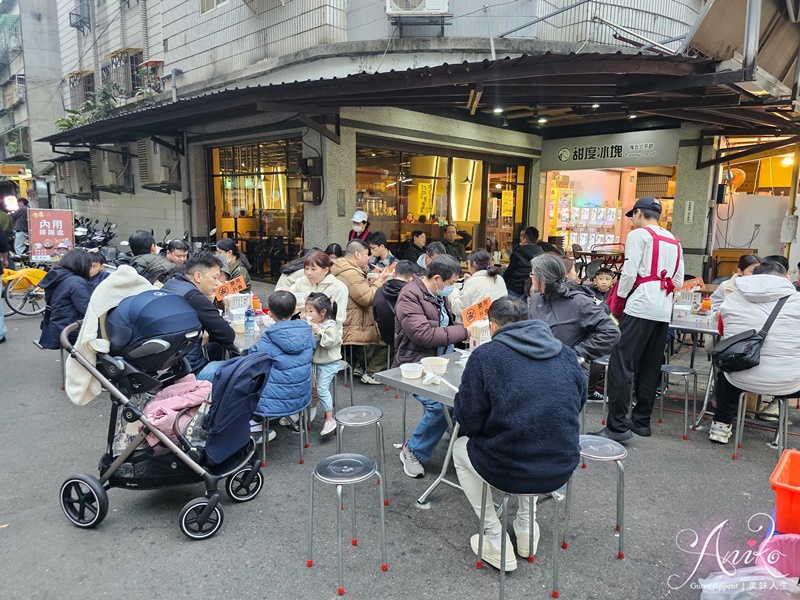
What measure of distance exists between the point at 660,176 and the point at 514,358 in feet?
56.0

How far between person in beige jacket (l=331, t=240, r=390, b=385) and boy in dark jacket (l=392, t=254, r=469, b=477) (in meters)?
1.50

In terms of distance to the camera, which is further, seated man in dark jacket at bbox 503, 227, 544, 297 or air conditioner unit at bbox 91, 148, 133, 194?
air conditioner unit at bbox 91, 148, 133, 194

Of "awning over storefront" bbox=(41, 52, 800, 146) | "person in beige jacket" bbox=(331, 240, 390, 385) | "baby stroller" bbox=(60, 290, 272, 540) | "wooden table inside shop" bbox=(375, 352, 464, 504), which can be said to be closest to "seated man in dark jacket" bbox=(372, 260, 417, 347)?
"person in beige jacket" bbox=(331, 240, 390, 385)

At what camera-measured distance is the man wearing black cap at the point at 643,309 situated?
15.0ft

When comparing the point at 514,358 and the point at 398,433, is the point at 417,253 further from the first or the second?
the point at 514,358

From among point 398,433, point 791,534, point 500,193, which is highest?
point 500,193

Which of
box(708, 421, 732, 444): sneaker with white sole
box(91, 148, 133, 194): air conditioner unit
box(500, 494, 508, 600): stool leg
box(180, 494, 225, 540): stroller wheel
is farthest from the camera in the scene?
box(91, 148, 133, 194): air conditioner unit

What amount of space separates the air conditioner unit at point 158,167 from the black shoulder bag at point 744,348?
12.7 metres

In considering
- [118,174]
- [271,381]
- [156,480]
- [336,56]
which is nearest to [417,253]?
[336,56]

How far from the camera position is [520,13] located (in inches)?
351

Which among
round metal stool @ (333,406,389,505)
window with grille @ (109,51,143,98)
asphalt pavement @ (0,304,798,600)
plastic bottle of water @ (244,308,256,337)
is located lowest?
asphalt pavement @ (0,304,798,600)

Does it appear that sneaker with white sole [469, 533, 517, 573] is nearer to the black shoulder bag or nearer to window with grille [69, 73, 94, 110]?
the black shoulder bag

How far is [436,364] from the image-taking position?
3.85 meters

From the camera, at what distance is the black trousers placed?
15.4 feet
